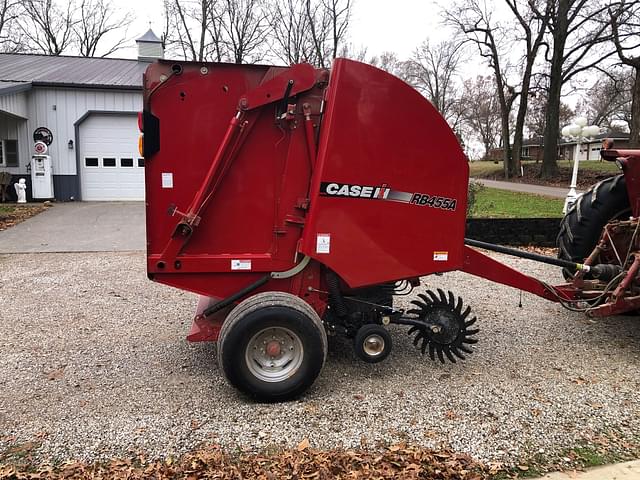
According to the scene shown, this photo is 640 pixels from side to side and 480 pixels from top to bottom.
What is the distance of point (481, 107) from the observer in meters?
57.9

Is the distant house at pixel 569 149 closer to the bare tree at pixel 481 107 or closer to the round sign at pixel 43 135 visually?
the bare tree at pixel 481 107

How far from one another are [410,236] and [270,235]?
1053mm

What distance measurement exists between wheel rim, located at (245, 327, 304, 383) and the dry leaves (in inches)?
27.4

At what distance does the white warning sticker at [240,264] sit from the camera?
3797mm

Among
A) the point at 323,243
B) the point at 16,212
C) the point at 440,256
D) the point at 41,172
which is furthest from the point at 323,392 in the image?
the point at 41,172

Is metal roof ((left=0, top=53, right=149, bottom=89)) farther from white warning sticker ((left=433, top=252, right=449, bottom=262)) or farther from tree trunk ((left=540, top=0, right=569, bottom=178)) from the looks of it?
tree trunk ((left=540, top=0, right=569, bottom=178))

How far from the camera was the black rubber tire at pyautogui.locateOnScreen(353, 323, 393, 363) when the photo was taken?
3.87 meters

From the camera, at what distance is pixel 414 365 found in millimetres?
4246

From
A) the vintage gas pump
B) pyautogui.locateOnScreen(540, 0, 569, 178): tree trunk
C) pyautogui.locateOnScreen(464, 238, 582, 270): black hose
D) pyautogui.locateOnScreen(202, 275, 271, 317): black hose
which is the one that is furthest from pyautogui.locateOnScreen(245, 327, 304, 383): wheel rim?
pyautogui.locateOnScreen(540, 0, 569, 178): tree trunk

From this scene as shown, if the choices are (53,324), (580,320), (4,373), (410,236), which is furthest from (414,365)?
(53,324)

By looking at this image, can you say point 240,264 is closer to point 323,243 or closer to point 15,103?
point 323,243

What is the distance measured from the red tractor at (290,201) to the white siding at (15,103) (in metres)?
13.8

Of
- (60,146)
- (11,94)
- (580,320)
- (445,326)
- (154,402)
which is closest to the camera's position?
(154,402)

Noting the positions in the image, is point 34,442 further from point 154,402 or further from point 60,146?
point 60,146
